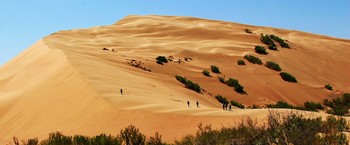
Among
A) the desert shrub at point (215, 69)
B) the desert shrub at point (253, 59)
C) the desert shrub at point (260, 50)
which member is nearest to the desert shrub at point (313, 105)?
the desert shrub at point (215, 69)

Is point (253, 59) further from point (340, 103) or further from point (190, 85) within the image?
point (190, 85)

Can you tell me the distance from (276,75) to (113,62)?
36.7 feet

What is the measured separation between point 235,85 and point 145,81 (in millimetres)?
7171

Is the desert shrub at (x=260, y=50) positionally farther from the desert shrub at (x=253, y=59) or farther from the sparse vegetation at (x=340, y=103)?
the sparse vegetation at (x=340, y=103)

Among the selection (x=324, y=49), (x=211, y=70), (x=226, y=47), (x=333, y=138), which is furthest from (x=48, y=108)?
(x=324, y=49)

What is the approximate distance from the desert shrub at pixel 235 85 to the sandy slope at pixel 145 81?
389mm

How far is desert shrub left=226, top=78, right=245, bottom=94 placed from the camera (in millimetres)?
26719

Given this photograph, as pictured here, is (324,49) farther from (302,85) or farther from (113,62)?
(113,62)

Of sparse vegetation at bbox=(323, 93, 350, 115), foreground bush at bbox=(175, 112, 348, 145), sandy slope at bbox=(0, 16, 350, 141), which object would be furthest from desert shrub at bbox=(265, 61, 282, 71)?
foreground bush at bbox=(175, 112, 348, 145)

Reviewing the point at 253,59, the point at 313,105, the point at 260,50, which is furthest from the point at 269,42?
the point at 313,105

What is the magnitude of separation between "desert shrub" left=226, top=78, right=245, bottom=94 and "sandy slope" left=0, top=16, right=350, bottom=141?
0.39 metres

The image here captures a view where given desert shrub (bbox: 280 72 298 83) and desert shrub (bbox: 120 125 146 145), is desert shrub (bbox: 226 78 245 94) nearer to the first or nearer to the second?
desert shrub (bbox: 280 72 298 83)

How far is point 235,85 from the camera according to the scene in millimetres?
27203

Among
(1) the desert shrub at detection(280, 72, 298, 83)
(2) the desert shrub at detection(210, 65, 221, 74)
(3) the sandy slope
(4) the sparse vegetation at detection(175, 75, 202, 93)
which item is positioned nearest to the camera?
(3) the sandy slope
